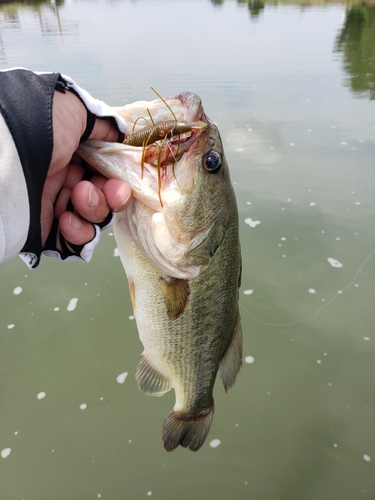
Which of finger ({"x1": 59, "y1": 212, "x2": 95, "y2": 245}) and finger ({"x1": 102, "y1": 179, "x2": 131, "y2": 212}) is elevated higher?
finger ({"x1": 102, "y1": 179, "x2": 131, "y2": 212})

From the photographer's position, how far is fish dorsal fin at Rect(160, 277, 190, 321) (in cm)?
148

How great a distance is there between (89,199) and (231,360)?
1.03 meters

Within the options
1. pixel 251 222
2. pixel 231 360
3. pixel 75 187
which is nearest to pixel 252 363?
pixel 231 360

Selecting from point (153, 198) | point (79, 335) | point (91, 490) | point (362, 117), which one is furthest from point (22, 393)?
point (362, 117)

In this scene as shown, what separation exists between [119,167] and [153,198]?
16 cm

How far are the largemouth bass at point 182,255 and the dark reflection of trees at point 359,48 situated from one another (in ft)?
26.0

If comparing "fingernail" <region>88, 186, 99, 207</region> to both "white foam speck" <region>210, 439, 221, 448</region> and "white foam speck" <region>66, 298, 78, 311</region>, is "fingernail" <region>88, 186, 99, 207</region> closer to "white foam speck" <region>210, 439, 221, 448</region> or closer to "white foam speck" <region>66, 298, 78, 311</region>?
"white foam speck" <region>210, 439, 221, 448</region>

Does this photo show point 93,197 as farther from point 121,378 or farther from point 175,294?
point 121,378

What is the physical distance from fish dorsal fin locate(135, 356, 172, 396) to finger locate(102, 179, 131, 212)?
89cm

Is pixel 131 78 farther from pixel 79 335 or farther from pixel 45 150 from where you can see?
pixel 45 150

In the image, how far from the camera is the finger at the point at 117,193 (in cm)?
128

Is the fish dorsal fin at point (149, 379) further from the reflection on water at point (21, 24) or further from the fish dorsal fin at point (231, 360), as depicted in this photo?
the reflection on water at point (21, 24)

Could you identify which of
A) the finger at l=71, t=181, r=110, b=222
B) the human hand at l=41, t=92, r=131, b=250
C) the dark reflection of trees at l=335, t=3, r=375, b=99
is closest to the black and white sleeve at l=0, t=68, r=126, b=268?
the human hand at l=41, t=92, r=131, b=250

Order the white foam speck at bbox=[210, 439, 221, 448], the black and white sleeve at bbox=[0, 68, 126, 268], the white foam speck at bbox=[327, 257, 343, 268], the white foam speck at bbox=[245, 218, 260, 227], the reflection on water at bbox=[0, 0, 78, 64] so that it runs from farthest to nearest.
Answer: the reflection on water at bbox=[0, 0, 78, 64] → the white foam speck at bbox=[245, 218, 260, 227] → the white foam speck at bbox=[327, 257, 343, 268] → the white foam speck at bbox=[210, 439, 221, 448] → the black and white sleeve at bbox=[0, 68, 126, 268]
